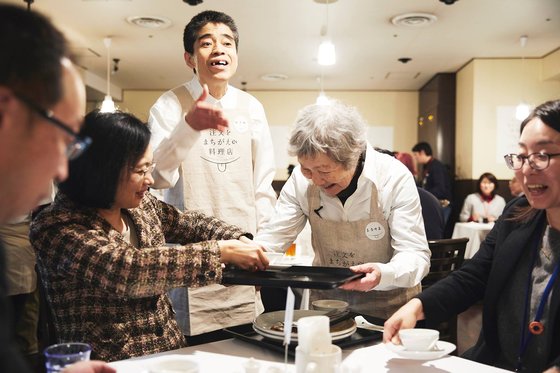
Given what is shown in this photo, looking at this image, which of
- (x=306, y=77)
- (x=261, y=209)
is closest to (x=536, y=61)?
(x=306, y=77)

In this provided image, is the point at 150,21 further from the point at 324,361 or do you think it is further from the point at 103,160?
the point at 324,361

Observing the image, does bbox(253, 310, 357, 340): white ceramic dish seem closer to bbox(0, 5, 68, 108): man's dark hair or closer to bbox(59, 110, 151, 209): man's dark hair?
bbox(59, 110, 151, 209): man's dark hair

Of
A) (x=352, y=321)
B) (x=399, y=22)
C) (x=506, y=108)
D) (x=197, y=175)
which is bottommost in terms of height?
(x=352, y=321)

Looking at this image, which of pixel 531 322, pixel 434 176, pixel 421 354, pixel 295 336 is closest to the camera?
pixel 421 354

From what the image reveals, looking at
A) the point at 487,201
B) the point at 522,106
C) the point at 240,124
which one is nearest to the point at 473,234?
the point at 487,201

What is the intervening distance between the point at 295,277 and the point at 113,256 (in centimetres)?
51

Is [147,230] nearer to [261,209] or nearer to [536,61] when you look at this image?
[261,209]

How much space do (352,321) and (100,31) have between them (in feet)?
22.6

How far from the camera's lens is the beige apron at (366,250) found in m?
2.10

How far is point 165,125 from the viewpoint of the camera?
94.0 inches

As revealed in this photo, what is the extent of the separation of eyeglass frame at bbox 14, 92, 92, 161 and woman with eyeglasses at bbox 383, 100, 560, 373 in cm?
103

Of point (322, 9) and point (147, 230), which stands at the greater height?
point (322, 9)

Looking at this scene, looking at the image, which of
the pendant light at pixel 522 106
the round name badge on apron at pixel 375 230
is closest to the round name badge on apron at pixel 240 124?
the round name badge on apron at pixel 375 230

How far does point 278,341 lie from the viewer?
1519mm
